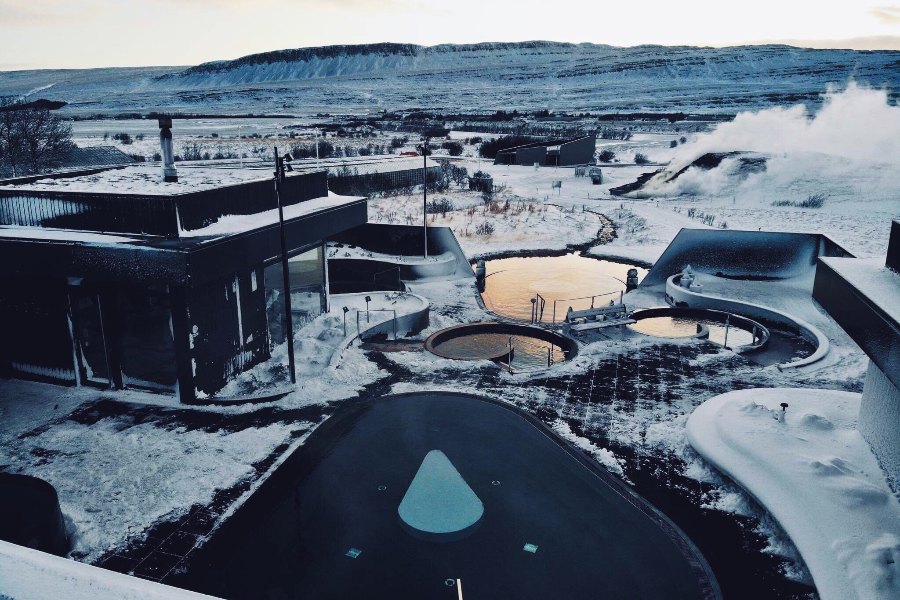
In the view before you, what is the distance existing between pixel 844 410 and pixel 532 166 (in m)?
45.2

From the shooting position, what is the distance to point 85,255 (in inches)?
511

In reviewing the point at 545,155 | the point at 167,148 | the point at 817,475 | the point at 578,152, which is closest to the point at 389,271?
the point at 167,148

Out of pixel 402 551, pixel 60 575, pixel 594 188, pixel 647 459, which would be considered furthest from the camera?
pixel 594 188

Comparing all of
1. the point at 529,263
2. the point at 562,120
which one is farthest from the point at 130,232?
the point at 562,120

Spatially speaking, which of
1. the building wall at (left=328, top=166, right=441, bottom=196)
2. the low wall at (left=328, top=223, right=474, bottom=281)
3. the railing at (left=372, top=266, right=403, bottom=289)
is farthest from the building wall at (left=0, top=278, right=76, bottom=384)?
the building wall at (left=328, top=166, right=441, bottom=196)

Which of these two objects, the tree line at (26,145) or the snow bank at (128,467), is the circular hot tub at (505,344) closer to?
the snow bank at (128,467)

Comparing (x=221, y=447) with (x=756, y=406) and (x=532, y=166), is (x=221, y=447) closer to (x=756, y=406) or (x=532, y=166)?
(x=756, y=406)

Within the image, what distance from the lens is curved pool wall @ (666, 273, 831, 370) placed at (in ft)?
56.2

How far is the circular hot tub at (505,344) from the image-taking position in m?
18.1

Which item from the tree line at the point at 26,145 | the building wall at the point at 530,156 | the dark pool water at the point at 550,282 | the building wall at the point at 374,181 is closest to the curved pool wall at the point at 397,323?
the dark pool water at the point at 550,282

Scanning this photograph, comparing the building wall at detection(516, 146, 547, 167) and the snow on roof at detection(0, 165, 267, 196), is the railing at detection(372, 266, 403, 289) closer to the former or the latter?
the snow on roof at detection(0, 165, 267, 196)

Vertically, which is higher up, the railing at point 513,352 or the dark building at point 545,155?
the dark building at point 545,155

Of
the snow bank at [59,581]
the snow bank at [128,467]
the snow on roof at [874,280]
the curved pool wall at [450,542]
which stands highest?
the snow on roof at [874,280]

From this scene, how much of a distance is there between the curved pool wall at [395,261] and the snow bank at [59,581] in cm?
2093
